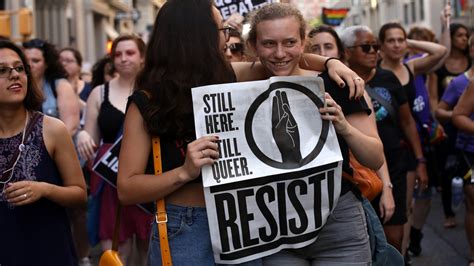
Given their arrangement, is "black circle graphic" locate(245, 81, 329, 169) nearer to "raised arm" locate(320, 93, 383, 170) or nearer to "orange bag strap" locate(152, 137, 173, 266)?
"raised arm" locate(320, 93, 383, 170)

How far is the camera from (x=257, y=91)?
329 centimetres

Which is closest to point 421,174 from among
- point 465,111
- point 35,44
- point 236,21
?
point 465,111

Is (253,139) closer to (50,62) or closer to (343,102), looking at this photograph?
(343,102)

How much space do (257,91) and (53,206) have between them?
125cm

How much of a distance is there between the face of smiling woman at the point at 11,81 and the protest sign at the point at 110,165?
1.82 m

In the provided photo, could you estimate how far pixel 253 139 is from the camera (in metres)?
3.28

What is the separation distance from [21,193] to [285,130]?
1.21 meters

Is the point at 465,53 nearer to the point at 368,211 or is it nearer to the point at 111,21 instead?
the point at 368,211

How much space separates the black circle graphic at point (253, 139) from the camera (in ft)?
10.8

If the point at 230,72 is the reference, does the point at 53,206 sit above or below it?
below

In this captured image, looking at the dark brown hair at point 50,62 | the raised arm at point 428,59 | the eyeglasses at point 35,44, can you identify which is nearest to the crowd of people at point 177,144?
the dark brown hair at point 50,62

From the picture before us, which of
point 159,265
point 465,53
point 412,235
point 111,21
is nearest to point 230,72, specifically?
point 159,265

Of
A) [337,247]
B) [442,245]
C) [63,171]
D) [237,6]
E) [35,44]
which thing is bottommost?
[442,245]

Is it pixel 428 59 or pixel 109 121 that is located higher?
pixel 428 59
